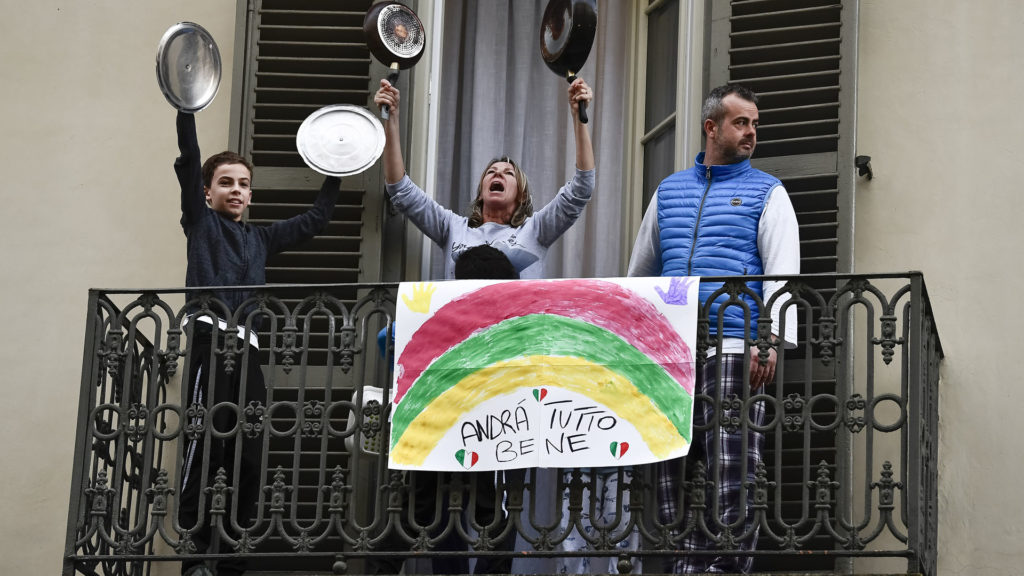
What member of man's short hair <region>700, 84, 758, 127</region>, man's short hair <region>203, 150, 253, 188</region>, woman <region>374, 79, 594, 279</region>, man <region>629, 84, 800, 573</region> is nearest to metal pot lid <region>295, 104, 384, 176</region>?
woman <region>374, 79, 594, 279</region>

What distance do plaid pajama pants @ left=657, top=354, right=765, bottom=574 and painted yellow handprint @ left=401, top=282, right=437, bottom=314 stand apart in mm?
1023

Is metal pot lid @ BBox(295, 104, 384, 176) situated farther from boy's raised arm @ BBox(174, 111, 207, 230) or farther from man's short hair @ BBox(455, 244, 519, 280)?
man's short hair @ BBox(455, 244, 519, 280)

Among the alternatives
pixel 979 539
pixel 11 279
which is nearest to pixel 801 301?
pixel 979 539

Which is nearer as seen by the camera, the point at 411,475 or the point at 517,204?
the point at 411,475

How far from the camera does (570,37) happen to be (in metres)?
7.92

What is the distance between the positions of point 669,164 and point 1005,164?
1463mm

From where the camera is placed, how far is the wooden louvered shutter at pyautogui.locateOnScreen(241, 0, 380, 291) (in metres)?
8.49

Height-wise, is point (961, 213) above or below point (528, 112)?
below

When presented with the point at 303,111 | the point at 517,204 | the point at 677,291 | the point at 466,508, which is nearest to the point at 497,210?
the point at 517,204

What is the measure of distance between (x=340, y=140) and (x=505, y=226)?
0.77 metres

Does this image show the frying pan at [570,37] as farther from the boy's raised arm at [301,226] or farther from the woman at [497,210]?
the boy's raised arm at [301,226]

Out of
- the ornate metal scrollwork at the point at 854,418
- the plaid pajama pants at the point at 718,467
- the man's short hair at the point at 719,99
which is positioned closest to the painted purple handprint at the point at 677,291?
the plaid pajama pants at the point at 718,467

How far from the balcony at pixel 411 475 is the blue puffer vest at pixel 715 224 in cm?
32

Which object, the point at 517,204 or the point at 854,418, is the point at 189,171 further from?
the point at 854,418
